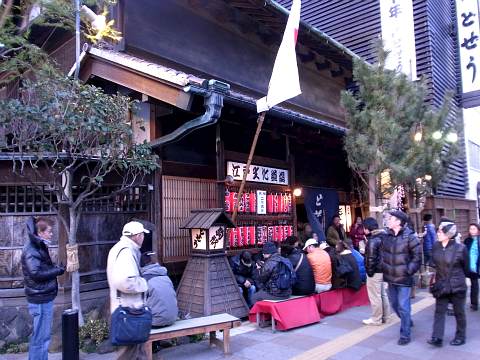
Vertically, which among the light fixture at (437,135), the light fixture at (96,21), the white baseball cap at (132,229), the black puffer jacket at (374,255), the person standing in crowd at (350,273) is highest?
the light fixture at (96,21)

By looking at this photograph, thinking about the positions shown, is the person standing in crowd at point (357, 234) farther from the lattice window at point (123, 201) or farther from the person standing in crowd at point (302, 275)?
the lattice window at point (123, 201)

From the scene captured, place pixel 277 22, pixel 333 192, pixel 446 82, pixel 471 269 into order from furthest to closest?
pixel 446 82
pixel 333 192
pixel 277 22
pixel 471 269

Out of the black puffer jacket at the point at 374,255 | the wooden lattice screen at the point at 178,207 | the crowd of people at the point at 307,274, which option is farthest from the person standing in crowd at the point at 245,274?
the black puffer jacket at the point at 374,255

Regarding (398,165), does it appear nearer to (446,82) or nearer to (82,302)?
(82,302)

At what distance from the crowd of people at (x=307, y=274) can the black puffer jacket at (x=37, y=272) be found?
1 cm

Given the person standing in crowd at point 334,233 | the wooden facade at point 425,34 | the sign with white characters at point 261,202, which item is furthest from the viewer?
the wooden facade at point 425,34

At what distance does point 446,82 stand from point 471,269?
42.2ft

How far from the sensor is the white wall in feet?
72.0

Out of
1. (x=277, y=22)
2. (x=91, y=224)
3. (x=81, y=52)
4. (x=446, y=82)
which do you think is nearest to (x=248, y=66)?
(x=277, y=22)

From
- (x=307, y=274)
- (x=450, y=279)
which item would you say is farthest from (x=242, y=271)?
(x=450, y=279)

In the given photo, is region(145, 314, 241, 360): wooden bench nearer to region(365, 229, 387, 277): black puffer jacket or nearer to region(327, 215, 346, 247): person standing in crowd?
region(365, 229, 387, 277): black puffer jacket

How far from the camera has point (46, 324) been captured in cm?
573

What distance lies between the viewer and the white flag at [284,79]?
8188 millimetres

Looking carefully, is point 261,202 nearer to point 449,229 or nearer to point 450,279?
point 449,229
